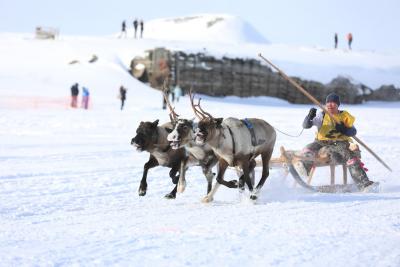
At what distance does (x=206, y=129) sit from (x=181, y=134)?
0.34 meters

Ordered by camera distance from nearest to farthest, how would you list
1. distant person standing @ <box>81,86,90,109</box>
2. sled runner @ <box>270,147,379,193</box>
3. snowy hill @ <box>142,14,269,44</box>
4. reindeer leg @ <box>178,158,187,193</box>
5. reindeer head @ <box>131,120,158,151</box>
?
reindeer head @ <box>131,120,158,151</box> → reindeer leg @ <box>178,158,187,193</box> → sled runner @ <box>270,147,379,193</box> → distant person standing @ <box>81,86,90,109</box> → snowy hill @ <box>142,14,269,44</box>

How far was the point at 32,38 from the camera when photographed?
51719mm

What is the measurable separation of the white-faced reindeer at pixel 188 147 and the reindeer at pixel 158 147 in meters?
0.10

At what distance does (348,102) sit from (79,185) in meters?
34.8

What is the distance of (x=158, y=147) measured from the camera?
30.6 ft

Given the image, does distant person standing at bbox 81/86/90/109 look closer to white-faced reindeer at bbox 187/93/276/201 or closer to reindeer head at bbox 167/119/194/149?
white-faced reindeer at bbox 187/93/276/201

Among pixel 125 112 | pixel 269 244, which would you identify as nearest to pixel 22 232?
pixel 269 244

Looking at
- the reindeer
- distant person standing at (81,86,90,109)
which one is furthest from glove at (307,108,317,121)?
distant person standing at (81,86,90,109)

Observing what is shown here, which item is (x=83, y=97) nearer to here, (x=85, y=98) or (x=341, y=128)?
(x=85, y=98)

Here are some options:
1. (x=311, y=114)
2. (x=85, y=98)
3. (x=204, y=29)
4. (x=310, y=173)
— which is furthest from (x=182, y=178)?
(x=204, y=29)

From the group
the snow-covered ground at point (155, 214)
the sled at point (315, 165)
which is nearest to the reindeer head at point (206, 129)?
the snow-covered ground at point (155, 214)

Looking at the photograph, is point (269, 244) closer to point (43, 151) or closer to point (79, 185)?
point (79, 185)

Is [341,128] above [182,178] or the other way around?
above

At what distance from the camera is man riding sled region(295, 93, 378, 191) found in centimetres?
1077
